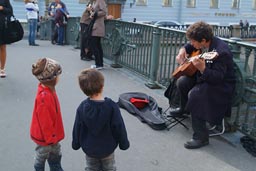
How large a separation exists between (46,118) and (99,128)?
51cm

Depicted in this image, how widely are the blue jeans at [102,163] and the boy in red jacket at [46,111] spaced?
0.36 metres

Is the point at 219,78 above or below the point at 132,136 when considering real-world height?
above

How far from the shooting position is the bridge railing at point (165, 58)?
168 inches

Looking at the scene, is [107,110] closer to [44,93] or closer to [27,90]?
[44,93]

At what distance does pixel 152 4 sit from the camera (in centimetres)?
2700

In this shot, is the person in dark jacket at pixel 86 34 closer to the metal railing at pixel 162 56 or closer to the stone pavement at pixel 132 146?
the metal railing at pixel 162 56

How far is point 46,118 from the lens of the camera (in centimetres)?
310

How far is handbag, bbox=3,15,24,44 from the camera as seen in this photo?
22.0 ft

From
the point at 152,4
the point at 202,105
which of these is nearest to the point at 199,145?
the point at 202,105

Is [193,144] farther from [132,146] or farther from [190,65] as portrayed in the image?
[190,65]

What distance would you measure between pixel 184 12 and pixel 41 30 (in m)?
15.2

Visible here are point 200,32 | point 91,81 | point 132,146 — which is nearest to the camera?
point 91,81

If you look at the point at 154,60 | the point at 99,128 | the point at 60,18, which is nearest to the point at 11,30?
the point at 154,60

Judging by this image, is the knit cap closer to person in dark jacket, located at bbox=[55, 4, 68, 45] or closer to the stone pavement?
the stone pavement
